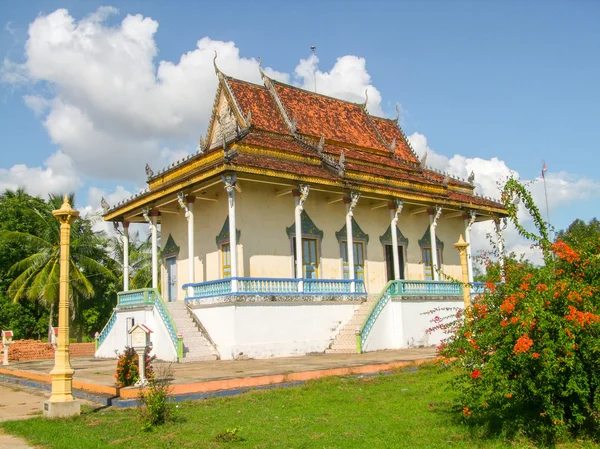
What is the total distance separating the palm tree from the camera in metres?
26.0

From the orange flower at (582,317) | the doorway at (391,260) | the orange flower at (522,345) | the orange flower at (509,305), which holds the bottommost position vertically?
the orange flower at (522,345)

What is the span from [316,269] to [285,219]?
6.37 ft

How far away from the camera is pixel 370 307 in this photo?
58.1ft

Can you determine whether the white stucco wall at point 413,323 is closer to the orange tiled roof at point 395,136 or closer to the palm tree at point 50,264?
the orange tiled roof at point 395,136

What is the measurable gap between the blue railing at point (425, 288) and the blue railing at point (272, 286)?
1286 mm

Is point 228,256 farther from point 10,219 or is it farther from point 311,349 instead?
point 10,219

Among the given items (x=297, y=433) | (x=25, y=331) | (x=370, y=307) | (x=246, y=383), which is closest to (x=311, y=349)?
(x=370, y=307)

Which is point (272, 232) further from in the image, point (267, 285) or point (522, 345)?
point (522, 345)

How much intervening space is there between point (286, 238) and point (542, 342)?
1353 cm

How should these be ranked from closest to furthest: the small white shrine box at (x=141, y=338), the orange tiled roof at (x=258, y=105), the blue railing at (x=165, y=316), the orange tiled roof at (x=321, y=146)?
the small white shrine box at (x=141, y=338) → the blue railing at (x=165, y=316) → the orange tiled roof at (x=321, y=146) → the orange tiled roof at (x=258, y=105)

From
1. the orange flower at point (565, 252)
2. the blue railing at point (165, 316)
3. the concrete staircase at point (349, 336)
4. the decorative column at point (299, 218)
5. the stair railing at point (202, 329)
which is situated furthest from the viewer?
the decorative column at point (299, 218)

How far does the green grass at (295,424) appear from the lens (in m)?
6.36

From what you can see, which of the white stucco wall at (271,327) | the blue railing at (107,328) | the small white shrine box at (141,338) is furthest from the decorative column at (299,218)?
the small white shrine box at (141,338)

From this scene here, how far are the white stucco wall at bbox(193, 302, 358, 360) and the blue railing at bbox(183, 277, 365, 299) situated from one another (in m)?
0.37
